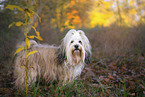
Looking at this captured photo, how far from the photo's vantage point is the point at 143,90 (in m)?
2.85

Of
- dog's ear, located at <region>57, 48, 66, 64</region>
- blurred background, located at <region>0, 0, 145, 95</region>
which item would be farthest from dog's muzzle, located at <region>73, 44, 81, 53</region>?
blurred background, located at <region>0, 0, 145, 95</region>

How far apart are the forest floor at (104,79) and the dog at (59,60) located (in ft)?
0.76

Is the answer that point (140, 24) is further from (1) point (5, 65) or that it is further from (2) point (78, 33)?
(1) point (5, 65)

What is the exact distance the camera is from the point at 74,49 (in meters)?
2.88

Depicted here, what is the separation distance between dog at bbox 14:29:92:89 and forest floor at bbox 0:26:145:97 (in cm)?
23

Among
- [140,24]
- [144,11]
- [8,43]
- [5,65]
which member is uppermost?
[144,11]

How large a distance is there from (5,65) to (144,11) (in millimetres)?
7350

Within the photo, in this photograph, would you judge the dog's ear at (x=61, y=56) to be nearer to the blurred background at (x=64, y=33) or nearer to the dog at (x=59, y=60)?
the dog at (x=59, y=60)

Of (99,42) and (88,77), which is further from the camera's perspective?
(99,42)

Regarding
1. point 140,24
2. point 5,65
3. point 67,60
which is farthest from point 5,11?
point 140,24

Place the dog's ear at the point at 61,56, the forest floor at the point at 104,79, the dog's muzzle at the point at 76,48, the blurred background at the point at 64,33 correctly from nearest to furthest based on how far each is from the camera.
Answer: the forest floor at the point at 104,79, the dog's muzzle at the point at 76,48, the dog's ear at the point at 61,56, the blurred background at the point at 64,33

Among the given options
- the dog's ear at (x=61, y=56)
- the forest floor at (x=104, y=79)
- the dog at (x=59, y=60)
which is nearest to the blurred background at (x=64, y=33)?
the forest floor at (x=104, y=79)

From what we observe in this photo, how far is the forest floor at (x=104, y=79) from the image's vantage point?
2.68 metres

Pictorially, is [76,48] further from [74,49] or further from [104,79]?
[104,79]
